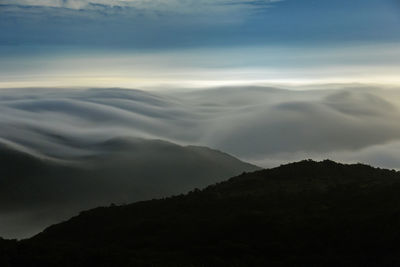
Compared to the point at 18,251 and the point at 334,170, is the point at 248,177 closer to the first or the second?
the point at 334,170

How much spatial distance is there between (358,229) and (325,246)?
3.52 metres

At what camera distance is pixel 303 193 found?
188ft

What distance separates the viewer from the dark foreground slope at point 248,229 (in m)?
36.8

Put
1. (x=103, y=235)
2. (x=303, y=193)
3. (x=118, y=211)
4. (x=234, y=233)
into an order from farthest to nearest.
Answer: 1. (x=118, y=211)
2. (x=303, y=193)
3. (x=103, y=235)
4. (x=234, y=233)

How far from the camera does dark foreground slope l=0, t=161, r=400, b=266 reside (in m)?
36.8

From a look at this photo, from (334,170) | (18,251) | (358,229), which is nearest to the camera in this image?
(18,251)

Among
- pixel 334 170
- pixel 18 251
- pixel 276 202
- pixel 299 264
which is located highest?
pixel 334 170

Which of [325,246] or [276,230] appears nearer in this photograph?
[325,246]

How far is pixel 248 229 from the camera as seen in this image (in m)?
45.6

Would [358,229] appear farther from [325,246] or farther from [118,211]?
[118,211]

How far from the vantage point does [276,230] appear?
143ft

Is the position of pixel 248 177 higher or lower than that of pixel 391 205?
higher

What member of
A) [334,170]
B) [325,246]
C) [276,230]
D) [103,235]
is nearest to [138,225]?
[103,235]

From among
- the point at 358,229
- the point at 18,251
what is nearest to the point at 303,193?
the point at 358,229
